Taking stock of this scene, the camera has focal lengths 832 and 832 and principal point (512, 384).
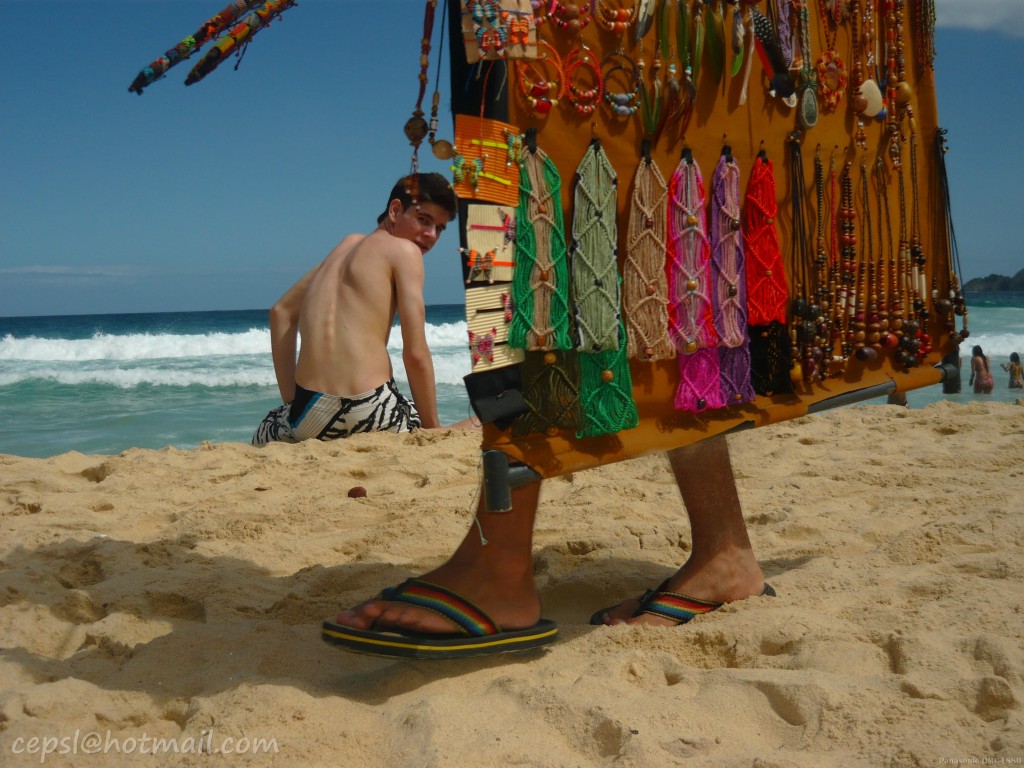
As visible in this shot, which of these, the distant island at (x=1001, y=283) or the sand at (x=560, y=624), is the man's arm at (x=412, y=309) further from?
the distant island at (x=1001, y=283)

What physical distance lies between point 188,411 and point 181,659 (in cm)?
616

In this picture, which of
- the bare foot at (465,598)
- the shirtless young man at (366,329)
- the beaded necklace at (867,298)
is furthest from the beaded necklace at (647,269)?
the shirtless young man at (366,329)

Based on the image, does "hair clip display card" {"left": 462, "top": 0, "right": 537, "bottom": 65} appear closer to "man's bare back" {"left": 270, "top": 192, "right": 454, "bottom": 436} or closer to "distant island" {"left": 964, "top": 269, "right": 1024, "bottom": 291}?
"man's bare back" {"left": 270, "top": 192, "right": 454, "bottom": 436}

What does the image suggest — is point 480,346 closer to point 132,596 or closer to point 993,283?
point 132,596

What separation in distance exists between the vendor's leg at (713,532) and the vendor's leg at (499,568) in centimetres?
33

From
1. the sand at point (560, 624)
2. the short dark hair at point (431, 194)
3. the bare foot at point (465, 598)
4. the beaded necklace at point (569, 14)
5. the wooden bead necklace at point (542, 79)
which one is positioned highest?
the short dark hair at point (431, 194)

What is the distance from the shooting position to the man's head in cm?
412

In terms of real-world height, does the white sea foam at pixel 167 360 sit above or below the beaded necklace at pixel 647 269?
below

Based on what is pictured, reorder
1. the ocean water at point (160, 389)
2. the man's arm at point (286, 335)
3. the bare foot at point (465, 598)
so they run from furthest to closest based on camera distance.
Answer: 1. the ocean water at point (160, 389)
2. the man's arm at point (286, 335)
3. the bare foot at point (465, 598)

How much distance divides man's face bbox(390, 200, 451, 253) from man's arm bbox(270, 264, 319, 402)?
682mm

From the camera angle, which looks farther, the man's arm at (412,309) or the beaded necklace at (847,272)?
the man's arm at (412,309)

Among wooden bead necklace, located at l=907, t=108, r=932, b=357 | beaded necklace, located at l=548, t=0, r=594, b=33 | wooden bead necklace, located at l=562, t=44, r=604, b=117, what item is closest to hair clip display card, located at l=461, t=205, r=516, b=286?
wooden bead necklace, located at l=562, t=44, r=604, b=117

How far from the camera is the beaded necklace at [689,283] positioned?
167 centimetres

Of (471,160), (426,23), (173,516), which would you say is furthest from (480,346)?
(173,516)
